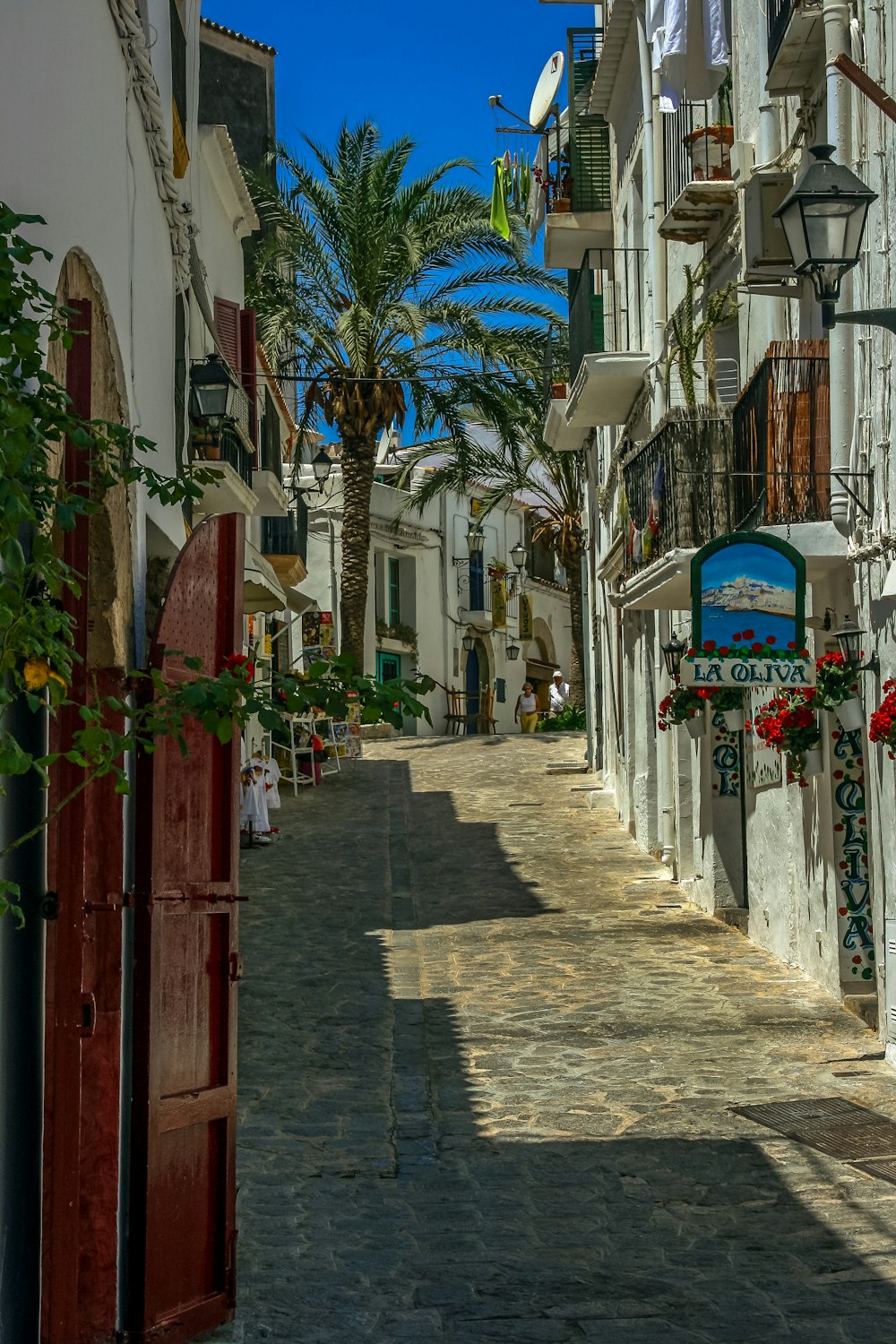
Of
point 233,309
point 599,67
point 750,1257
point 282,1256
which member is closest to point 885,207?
point 750,1257

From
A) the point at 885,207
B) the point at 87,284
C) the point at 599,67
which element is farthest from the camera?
the point at 599,67

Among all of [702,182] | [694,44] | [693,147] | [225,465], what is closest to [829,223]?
[694,44]

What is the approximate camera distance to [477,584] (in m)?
47.8

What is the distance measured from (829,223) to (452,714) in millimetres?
37371

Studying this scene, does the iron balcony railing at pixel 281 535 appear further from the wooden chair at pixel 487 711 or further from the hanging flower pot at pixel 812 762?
the wooden chair at pixel 487 711

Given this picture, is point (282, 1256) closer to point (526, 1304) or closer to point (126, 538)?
point (526, 1304)

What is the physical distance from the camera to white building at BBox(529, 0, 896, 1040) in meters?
10.5

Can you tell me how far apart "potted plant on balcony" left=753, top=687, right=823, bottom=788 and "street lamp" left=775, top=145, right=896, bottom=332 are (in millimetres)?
3842

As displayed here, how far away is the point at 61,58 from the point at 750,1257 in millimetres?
5197

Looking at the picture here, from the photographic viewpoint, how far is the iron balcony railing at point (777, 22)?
11.3m

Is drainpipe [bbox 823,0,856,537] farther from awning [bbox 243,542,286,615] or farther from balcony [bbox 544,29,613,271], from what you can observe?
balcony [bbox 544,29,613,271]

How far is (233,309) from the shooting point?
18.4 metres

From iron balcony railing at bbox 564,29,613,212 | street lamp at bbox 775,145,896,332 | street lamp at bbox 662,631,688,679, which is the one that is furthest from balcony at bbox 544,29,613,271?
street lamp at bbox 775,145,896,332

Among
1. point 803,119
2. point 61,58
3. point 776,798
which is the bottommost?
point 776,798
